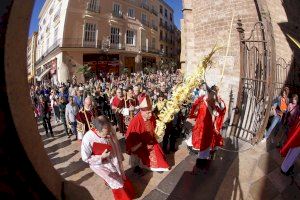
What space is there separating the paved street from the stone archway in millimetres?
4012

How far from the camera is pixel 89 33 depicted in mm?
24188

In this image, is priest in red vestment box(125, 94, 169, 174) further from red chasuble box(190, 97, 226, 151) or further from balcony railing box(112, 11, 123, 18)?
balcony railing box(112, 11, 123, 18)

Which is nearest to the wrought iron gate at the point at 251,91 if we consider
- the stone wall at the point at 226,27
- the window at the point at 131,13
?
the stone wall at the point at 226,27

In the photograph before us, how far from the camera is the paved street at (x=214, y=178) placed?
4.55 m

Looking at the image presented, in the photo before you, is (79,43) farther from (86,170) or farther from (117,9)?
(86,170)

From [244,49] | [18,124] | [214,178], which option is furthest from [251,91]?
[18,124]

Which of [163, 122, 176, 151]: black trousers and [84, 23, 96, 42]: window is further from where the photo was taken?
[84, 23, 96, 42]: window

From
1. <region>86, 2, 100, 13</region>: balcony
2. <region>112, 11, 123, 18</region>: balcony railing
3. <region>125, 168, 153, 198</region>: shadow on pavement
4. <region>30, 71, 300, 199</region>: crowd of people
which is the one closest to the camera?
<region>30, 71, 300, 199</region>: crowd of people

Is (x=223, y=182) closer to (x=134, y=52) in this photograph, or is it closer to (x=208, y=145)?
(x=208, y=145)

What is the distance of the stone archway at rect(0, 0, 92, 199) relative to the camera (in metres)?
0.66

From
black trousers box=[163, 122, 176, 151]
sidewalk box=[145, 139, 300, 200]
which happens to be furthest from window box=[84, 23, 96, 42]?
sidewalk box=[145, 139, 300, 200]

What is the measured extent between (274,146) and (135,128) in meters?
4.24

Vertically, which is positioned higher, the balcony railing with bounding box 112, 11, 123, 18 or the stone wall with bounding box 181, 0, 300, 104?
the balcony railing with bounding box 112, 11, 123, 18

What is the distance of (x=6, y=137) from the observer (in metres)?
0.65
